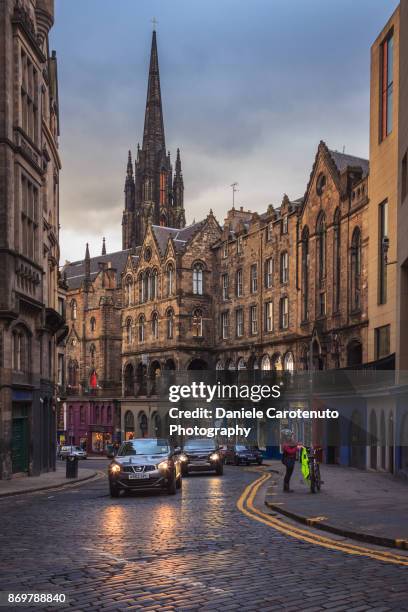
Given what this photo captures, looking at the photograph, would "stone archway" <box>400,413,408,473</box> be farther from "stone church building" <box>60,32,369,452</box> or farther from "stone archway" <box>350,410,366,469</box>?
"stone church building" <box>60,32,369,452</box>

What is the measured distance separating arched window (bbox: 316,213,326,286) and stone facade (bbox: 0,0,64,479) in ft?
69.8

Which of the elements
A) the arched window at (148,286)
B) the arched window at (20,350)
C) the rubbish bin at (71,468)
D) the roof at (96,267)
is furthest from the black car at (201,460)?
the roof at (96,267)

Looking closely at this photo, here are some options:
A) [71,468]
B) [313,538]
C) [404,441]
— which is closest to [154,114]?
[71,468]

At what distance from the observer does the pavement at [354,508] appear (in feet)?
41.4

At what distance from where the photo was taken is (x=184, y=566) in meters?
10.3

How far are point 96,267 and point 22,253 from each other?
76.2 m

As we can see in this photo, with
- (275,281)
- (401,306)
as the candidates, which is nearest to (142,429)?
(275,281)

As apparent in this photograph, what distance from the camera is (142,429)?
8012 cm

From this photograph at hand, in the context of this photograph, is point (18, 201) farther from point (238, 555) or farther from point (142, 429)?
point (142, 429)

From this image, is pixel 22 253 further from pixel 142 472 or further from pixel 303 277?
pixel 303 277

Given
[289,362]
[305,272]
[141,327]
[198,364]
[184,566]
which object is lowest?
[184,566]

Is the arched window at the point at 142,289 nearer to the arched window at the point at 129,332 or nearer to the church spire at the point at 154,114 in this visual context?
the arched window at the point at 129,332

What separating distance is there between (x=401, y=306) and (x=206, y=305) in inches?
1956

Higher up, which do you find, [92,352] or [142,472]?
[92,352]
